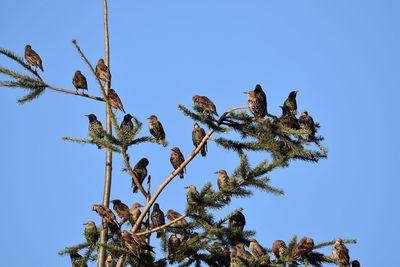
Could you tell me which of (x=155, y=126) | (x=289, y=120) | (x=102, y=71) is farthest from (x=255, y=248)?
(x=155, y=126)

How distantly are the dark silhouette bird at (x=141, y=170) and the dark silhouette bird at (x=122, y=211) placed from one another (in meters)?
0.34

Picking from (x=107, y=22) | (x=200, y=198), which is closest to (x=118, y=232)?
(x=200, y=198)

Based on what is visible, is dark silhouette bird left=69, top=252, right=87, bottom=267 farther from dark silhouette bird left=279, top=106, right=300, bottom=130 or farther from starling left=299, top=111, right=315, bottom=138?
starling left=299, top=111, right=315, bottom=138

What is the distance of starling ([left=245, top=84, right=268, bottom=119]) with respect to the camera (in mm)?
10078

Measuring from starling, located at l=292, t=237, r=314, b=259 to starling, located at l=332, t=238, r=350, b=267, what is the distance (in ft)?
1.48

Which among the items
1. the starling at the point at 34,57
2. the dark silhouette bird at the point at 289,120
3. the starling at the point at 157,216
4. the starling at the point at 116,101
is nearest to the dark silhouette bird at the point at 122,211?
the starling at the point at 157,216

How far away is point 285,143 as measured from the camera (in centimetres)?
902

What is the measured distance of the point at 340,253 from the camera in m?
9.34

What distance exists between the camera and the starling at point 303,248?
817 cm

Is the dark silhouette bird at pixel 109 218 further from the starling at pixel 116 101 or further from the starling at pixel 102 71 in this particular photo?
the starling at pixel 116 101

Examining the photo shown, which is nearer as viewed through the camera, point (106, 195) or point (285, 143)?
point (285, 143)

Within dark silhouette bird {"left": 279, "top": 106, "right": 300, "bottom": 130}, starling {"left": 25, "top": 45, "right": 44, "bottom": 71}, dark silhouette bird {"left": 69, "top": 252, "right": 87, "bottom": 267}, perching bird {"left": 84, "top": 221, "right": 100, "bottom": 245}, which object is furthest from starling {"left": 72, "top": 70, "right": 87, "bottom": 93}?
perching bird {"left": 84, "top": 221, "right": 100, "bottom": 245}

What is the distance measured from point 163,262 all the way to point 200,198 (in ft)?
2.62

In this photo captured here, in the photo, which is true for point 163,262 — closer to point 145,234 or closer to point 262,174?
point 145,234
